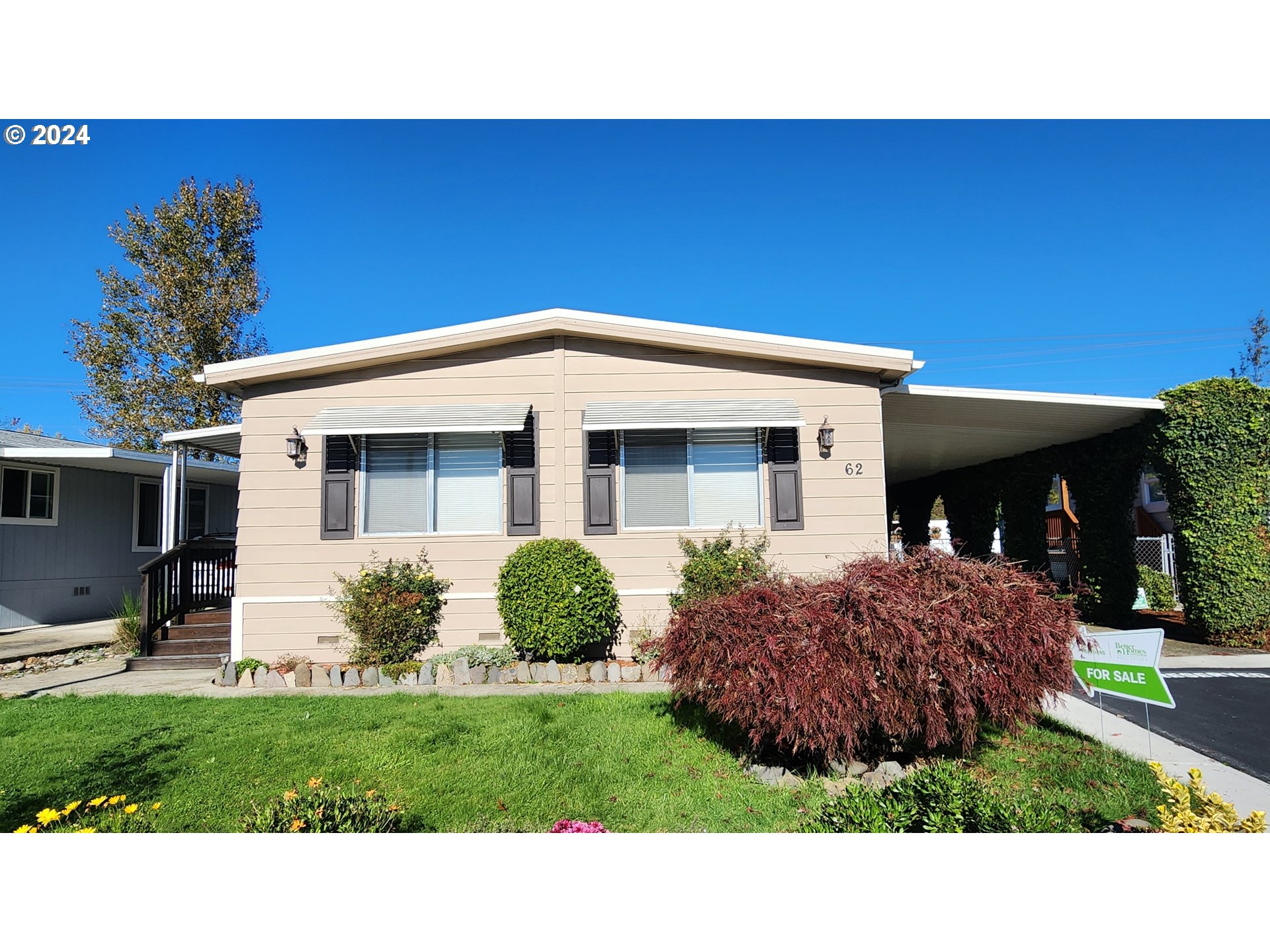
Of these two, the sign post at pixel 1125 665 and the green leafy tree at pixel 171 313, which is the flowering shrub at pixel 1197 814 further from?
the green leafy tree at pixel 171 313

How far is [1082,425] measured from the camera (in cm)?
875

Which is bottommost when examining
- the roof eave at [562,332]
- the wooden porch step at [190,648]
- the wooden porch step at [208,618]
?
the wooden porch step at [190,648]

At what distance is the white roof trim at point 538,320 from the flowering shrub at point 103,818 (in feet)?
15.7

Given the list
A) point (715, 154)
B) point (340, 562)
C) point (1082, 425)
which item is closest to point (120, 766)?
point (340, 562)

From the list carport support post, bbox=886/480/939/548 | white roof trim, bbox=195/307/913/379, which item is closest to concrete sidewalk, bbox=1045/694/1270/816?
white roof trim, bbox=195/307/913/379

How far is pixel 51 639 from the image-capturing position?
8.85 meters

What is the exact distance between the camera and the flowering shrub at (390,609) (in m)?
6.63

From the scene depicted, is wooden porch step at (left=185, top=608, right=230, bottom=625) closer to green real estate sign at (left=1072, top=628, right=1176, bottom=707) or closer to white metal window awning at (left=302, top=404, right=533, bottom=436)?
white metal window awning at (left=302, top=404, right=533, bottom=436)

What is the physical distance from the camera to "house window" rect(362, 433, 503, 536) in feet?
23.8

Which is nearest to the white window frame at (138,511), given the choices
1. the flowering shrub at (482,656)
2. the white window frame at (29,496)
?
the white window frame at (29,496)

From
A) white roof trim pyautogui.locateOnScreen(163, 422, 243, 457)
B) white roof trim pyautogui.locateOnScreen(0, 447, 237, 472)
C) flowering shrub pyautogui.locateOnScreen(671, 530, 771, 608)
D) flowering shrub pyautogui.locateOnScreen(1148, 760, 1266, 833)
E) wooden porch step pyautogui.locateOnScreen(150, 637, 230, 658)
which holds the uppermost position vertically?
white roof trim pyautogui.locateOnScreen(163, 422, 243, 457)

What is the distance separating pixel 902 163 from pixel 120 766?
7.51 m

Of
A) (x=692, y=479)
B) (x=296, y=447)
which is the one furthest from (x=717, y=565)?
(x=296, y=447)

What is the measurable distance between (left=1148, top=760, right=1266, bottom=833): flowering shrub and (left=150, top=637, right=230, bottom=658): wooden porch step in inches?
335
